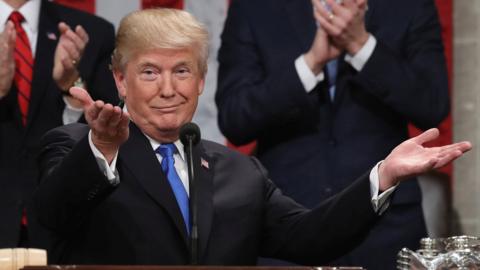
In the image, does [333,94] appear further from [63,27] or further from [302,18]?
[63,27]

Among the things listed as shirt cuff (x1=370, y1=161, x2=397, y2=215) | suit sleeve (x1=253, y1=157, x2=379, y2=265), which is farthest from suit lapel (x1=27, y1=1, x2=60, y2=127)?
shirt cuff (x1=370, y1=161, x2=397, y2=215)

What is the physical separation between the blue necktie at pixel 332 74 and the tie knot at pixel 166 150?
1.00 metres

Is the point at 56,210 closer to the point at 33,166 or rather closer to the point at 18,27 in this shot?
the point at 33,166

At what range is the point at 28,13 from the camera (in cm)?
385

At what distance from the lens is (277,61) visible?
12.4 ft

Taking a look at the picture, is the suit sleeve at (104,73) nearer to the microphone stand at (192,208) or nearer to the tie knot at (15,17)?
the tie knot at (15,17)

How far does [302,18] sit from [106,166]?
1.41 metres

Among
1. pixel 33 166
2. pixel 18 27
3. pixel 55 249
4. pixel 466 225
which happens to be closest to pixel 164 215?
pixel 55 249

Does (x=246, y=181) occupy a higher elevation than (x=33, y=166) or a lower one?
higher

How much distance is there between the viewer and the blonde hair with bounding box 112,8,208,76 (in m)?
2.88

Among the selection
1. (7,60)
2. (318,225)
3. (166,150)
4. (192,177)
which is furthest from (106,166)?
(7,60)

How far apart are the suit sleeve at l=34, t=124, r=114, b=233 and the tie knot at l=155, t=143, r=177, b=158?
0.26 m

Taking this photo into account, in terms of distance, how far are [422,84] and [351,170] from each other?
14.0 inches

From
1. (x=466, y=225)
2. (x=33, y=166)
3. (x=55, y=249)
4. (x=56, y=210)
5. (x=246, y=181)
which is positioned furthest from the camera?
(x=466, y=225)
